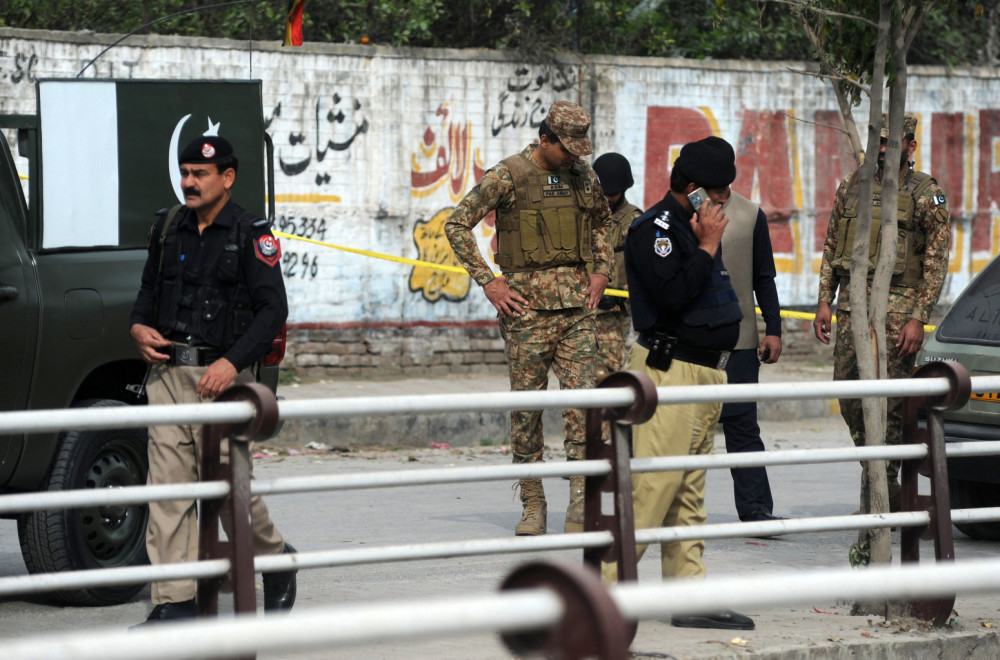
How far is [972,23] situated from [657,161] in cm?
593

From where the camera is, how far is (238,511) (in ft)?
13.0

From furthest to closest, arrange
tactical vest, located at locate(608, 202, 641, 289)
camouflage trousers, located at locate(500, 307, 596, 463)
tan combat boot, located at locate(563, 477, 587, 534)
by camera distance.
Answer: tactical vest, located at locate(608, 202, 641, 289)
camouflage trousers, located at locate(500, 307, 596, 463)
tan combat boot, located at locate(563, 477, 587, 534)

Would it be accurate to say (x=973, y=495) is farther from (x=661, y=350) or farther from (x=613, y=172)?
(x=661, y=350)

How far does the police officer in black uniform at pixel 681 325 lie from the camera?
16.8ft

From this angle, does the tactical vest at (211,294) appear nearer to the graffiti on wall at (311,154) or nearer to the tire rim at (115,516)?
the tire rim at (115,516)

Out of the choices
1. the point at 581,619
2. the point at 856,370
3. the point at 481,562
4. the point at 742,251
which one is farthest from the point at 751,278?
the point at 581,619

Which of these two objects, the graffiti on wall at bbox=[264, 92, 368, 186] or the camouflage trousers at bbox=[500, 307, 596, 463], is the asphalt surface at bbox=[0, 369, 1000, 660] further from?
the graffiti on wall at bbox=[264, 92, 368, 186]

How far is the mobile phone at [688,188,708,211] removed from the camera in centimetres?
524

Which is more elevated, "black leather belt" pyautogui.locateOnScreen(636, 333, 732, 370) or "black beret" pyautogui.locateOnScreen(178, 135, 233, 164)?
"black beret" pyautogui.locateOnScreen(178, 135, 233, 164)

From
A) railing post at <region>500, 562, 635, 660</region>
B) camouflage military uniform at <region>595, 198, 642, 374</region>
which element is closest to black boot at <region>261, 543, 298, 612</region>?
railing post at <region>500, 562, 635, 660</region>

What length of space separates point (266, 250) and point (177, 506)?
97cm

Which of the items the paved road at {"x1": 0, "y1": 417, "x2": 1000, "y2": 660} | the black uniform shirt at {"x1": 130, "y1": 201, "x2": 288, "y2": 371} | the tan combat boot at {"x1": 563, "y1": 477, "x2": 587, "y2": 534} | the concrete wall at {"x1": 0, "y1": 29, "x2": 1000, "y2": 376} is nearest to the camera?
the paved road at {"x1": 0, "y1": 417, "x2": 1000, "y2": 660}

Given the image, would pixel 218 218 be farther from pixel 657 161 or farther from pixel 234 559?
pixel 657 161

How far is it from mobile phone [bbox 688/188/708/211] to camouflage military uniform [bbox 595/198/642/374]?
3876 mm
